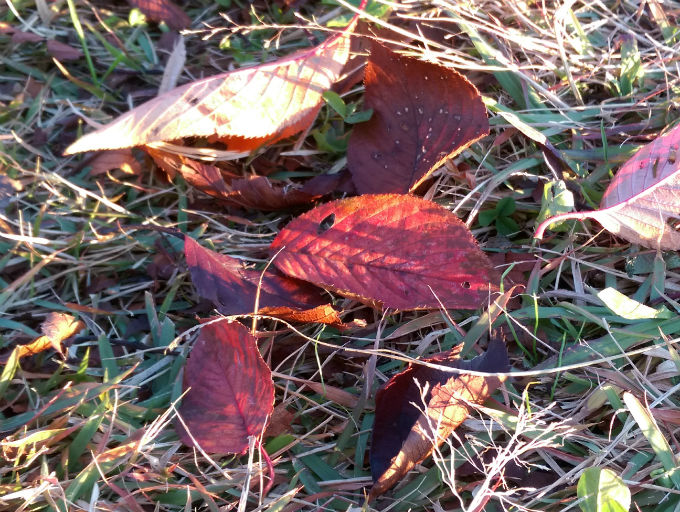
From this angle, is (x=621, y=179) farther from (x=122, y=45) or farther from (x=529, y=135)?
(x=122, y=45)

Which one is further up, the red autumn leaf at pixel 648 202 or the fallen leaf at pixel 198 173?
the red autumn leaf at pixel 648 202

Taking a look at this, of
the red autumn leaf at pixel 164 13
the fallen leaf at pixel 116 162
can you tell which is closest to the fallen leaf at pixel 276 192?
the fallen leaf at pixel 116 162

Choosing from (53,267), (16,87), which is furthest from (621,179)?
(16,87)

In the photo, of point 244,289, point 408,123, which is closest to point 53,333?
point 244,289

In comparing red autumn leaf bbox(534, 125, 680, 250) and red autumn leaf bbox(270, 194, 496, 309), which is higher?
red autumn leaf bbox(534, 125, 680, 250)

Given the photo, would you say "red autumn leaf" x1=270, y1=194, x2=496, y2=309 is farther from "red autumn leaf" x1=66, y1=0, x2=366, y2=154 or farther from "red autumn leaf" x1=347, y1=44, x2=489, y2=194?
"red autumn leaf" x1=66, y1=0, x2=366, y2=154

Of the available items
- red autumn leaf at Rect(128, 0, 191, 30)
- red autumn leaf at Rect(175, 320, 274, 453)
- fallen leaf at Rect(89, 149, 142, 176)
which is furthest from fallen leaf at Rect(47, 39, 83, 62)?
red autumn leaf at Rect(175, 320, 274, 453)

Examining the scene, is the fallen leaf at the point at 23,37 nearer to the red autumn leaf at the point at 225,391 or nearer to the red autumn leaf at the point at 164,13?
the red autumn leaf at the point at 164,13
